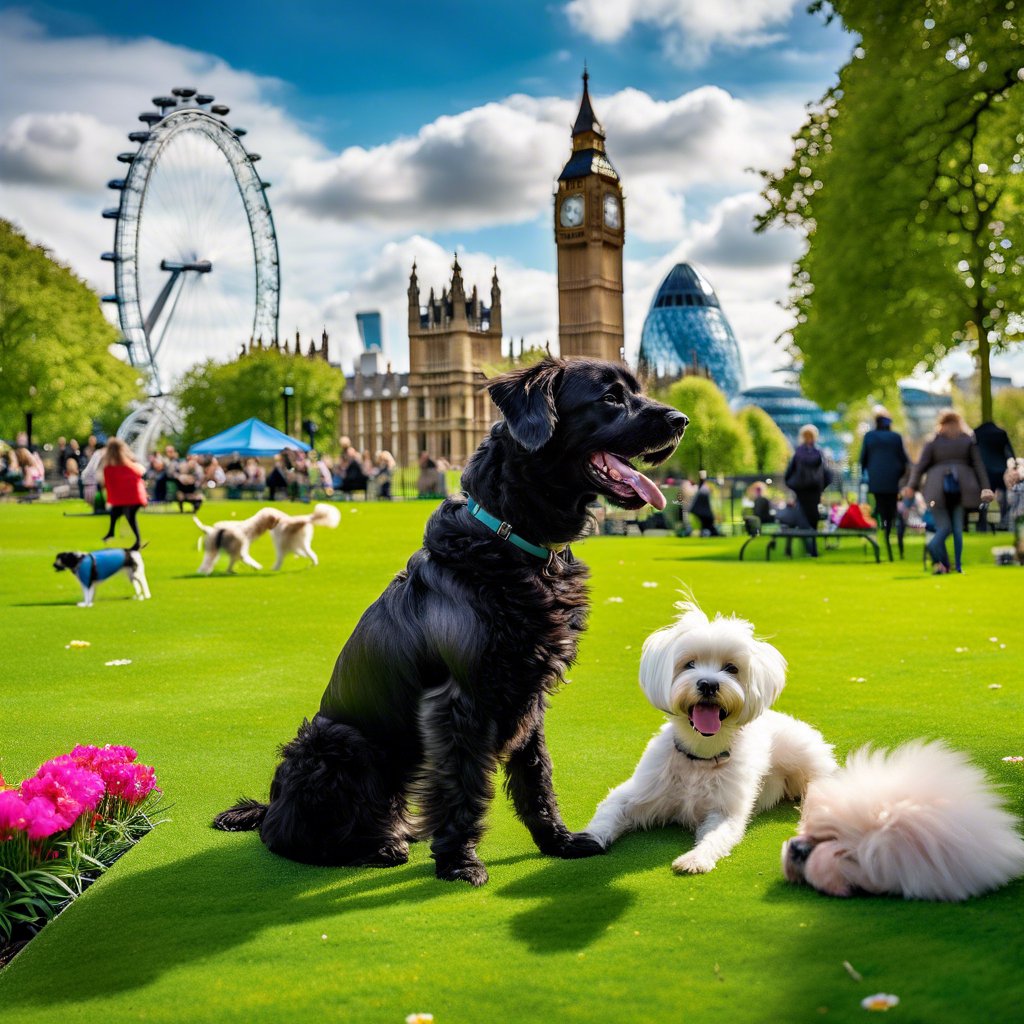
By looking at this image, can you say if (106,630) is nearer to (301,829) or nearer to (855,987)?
(301,829)

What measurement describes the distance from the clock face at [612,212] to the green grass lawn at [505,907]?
126m

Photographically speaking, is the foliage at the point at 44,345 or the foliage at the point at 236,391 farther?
the foliage at the point at 236,391

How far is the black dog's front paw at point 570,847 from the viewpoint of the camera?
376 cm

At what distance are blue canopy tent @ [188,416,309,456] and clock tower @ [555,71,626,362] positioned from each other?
89836 mm

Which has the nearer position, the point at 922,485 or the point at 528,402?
the point at 528,402

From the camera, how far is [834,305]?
875 inches

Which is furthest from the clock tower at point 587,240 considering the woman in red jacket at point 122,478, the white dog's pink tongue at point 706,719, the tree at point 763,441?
the white dog's pink tongue at point 706,719

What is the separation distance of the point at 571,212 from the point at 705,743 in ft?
423

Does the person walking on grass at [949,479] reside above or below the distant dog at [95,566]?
above

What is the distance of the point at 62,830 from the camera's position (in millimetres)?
3604

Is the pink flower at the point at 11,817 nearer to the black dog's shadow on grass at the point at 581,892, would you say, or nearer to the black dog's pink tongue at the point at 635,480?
the black dog's shadow on grass at the point at 581,892

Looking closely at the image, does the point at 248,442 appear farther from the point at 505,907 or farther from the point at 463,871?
the point at 505,907

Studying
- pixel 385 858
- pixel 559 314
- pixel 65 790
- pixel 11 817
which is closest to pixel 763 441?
pixel 559 314

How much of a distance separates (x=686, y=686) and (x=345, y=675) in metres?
1.20
